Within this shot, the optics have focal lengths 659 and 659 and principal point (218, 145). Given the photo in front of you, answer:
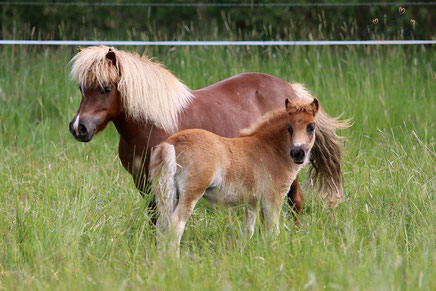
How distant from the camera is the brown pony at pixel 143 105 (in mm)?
4031

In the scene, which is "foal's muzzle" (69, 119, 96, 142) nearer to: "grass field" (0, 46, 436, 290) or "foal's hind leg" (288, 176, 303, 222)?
"grass field" (0, 46, 436, 290)

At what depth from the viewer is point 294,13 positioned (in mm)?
Answer: 12547

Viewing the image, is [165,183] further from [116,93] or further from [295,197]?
[295,197]

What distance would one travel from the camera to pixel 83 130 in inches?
157

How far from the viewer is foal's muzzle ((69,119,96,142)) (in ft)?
13.0

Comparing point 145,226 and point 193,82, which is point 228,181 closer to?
point 145,226

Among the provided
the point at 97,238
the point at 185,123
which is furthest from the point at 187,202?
the point at 185,123

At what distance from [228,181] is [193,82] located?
12.7 feet

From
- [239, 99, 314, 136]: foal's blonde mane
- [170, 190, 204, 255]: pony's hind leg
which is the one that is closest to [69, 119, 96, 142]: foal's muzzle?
[170, 190, 204, 255]: pony's hind leg

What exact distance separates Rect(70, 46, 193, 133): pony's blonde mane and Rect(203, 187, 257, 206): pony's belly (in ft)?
2.10

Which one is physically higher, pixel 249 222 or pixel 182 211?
pixel 182 211

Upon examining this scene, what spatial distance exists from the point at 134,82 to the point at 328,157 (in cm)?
172

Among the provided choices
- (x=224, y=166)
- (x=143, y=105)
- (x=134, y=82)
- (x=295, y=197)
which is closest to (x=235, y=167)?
(x=224, y=166)

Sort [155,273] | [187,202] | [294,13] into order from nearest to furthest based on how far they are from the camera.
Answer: [155,273], [187,202], [294,13]
